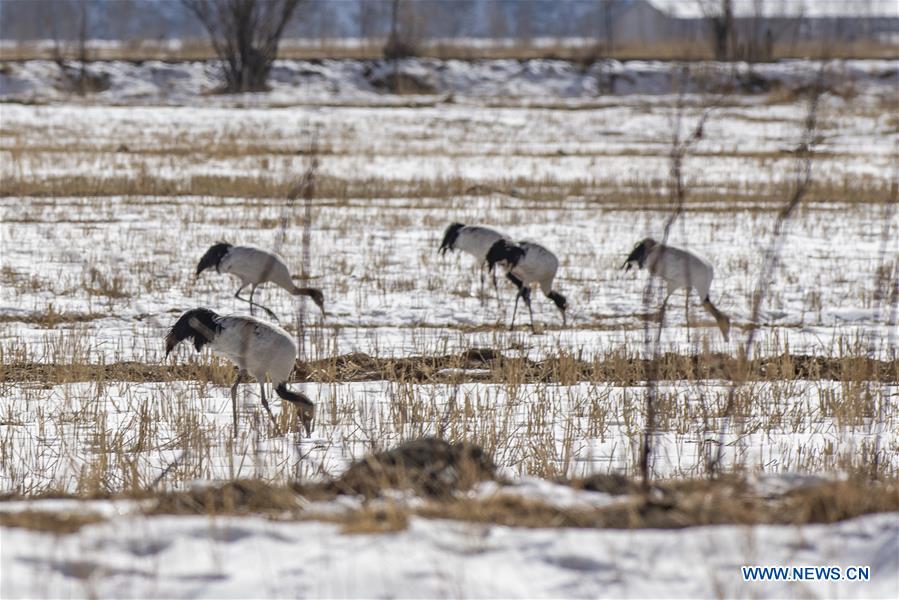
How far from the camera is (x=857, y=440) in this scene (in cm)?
545

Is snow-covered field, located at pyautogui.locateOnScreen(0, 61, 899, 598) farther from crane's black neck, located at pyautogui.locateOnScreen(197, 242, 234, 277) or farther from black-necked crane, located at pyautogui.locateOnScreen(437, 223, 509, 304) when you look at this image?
crane's black neck, located at pyautogui.locateOnScreen(197, 242, 234, 277)

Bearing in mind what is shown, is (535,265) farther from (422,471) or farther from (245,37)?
(245,37)

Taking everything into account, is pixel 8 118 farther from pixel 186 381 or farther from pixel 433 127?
pixel 186 381

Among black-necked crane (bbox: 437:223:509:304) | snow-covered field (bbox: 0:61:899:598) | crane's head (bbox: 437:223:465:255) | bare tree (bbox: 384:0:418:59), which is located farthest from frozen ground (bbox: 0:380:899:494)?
bare tree (bbox: 384:0:418:59)

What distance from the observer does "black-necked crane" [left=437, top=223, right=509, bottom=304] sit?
9.98 metres

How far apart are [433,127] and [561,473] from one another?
2358 cm

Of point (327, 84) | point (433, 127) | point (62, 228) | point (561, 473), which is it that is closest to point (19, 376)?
point (561, 473)

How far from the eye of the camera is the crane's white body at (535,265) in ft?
29.9

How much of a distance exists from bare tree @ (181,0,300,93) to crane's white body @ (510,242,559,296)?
96.1 feet

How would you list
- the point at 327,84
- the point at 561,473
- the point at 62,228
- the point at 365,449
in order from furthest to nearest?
A: the point at 327,84 → the point at 62,228 → the point at 365,449 → the point at 561,473

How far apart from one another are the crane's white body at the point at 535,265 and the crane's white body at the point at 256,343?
11.8ft

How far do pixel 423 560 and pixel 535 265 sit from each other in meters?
6.28

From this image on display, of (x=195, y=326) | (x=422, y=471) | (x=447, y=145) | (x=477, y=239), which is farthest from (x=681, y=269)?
(x=447, y=145)

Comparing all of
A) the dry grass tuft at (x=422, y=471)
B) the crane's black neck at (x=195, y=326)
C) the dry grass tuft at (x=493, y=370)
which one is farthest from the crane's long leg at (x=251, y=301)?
the dry grass tuft at (x=422, y=471)
